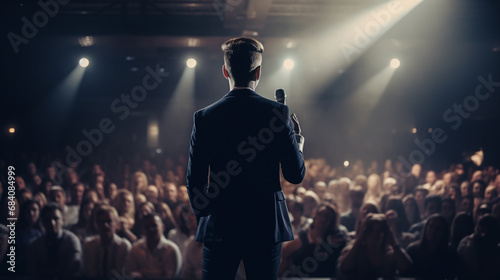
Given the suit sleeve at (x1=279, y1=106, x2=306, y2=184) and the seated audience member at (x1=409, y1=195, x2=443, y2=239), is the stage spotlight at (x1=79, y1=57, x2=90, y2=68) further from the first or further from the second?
the suit sleeve at (x1=279, y1=106, x2=306, y2=184)

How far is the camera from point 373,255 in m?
4.12

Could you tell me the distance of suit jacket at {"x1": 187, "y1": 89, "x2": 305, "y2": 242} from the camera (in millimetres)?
1183

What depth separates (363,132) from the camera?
11156mm

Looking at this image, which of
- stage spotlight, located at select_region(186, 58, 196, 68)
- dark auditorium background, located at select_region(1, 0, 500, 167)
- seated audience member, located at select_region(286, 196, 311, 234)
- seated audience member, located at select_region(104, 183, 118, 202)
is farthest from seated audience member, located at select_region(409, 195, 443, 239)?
stage spotlight, located at select_region(186, 58, 196, 68)

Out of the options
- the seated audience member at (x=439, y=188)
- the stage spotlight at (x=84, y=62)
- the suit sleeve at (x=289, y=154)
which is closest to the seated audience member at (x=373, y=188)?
the seated audience member at (x=439, y=188)

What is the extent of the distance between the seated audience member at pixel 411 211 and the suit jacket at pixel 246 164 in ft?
14.6

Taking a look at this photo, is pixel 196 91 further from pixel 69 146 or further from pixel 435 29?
pixel 435 29

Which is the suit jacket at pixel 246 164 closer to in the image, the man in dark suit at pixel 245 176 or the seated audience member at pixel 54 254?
the man in dark suit at pixel 245 176

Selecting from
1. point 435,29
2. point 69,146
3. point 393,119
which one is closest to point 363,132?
point 393,119

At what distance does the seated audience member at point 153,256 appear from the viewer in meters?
4.17

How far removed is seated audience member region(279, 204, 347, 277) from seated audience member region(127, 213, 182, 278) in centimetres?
113

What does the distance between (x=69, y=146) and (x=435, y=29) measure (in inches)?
329

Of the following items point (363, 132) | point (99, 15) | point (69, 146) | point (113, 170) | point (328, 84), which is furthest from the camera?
point (363, 132)

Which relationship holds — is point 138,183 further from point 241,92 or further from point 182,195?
point 241,92
